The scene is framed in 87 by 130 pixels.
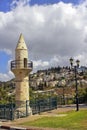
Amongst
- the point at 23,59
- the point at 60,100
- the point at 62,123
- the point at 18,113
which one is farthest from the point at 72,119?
the point at 60,100

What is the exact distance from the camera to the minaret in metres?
36.8

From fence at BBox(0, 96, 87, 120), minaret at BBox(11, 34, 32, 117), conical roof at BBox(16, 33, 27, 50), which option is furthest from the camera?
conical roof at BBox(16, 33, 27, 50)

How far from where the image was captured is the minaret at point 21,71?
121ft

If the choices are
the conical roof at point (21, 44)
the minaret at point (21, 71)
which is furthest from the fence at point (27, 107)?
the conical roof at point (21, 44)

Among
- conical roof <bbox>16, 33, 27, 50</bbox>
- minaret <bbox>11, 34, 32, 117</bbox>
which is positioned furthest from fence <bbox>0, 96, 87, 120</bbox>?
conical roof <bbox>16, 33, 27, 50</bbox>

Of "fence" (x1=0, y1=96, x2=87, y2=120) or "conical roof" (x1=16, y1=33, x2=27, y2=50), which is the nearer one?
"fence" (x1=0, y1=96, x2=87, y2=120)

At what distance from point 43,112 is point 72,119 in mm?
9212

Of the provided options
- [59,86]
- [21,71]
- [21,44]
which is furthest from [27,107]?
[59,86]

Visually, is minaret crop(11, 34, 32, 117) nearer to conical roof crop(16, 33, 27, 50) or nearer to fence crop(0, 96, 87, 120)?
conical roof crop(16, 33, 27, 50)

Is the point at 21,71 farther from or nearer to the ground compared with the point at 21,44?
nearer to the ground

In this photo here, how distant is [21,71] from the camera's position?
37.4 metres

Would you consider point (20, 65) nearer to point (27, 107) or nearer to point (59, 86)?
point (27, 107)

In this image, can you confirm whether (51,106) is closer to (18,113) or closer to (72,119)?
(18,113)

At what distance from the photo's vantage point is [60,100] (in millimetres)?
48812
